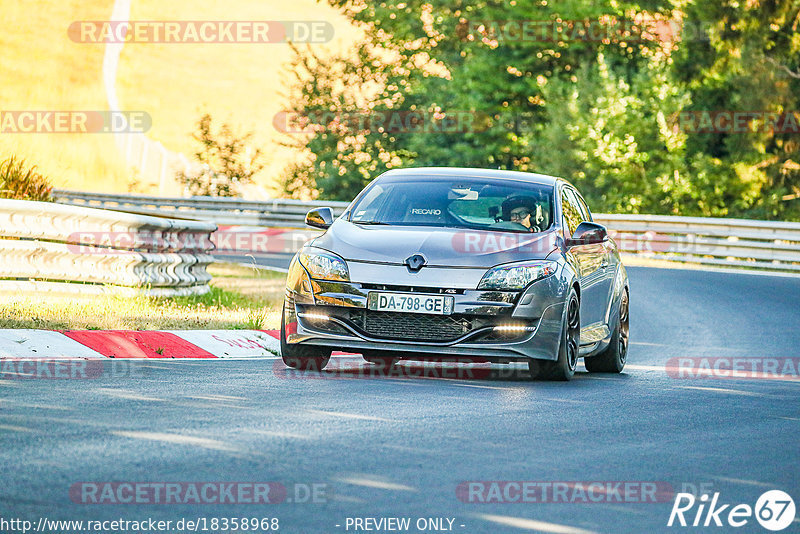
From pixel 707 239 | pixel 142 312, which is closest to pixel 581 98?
pixel 707 239

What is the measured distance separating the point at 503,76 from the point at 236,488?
125 feet

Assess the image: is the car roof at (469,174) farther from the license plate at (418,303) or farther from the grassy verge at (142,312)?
the grassy verge at (142,312)

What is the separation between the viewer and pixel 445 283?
9711 millimetres

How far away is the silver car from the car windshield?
11 mm

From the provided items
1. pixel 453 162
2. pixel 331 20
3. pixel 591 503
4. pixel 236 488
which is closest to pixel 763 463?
pixel 591 503

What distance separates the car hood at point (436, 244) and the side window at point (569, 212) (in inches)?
28.8

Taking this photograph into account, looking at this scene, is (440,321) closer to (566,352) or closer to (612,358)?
(566,352)

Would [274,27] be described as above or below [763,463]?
above

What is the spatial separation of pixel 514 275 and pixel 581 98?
1201 inches

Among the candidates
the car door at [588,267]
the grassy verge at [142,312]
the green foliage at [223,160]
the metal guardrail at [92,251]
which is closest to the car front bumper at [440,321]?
the car door at [588,267]

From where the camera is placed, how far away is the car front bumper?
9.72m

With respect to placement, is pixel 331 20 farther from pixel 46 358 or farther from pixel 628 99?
pixel 46 358

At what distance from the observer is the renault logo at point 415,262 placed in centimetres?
973

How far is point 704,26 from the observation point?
3828 centimetres
